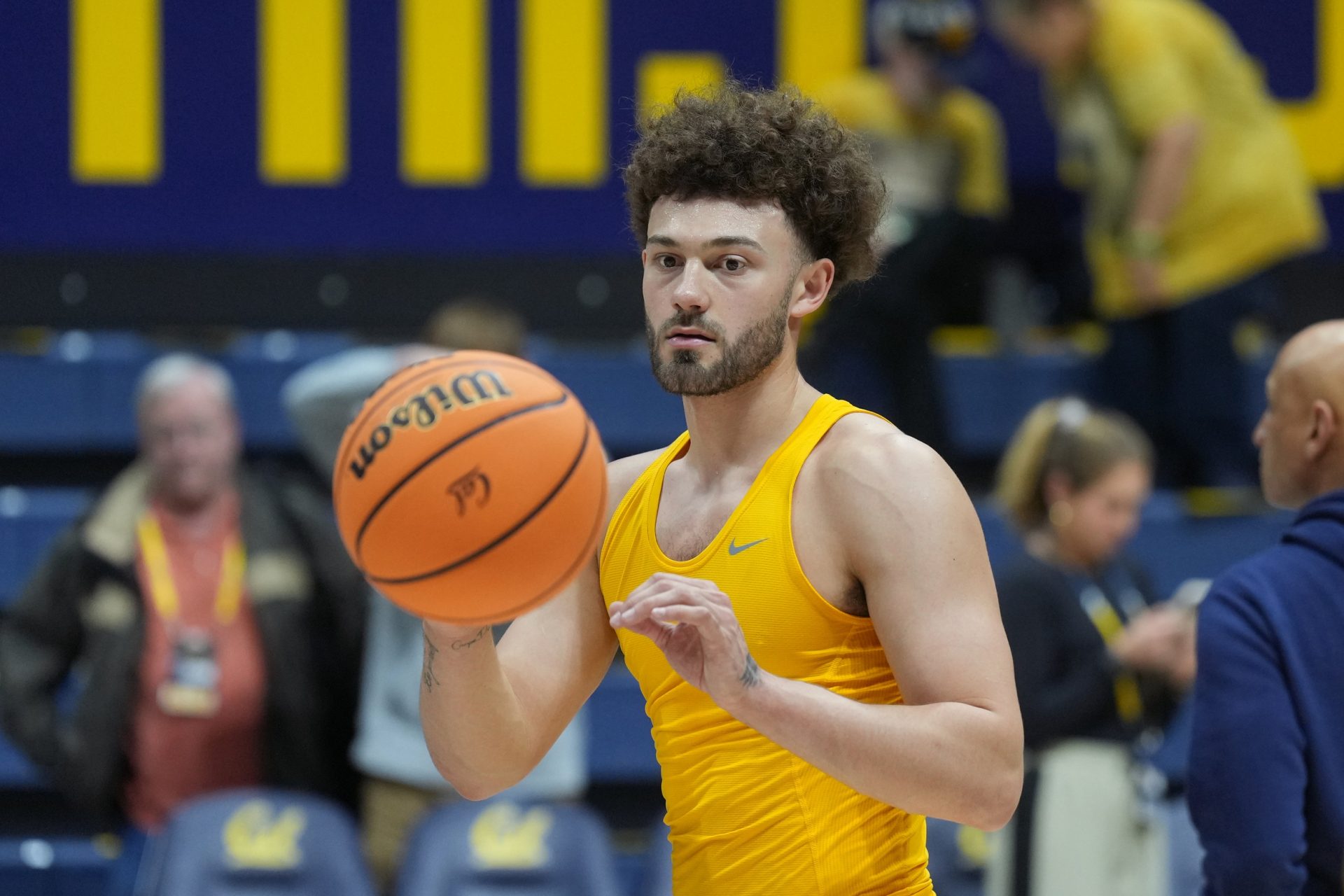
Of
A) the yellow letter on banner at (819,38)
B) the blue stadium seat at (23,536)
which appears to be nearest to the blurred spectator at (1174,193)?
the yellow letter on banner at (819,38)

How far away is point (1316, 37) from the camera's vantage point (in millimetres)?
7676

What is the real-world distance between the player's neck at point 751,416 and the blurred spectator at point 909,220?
346 centimetres

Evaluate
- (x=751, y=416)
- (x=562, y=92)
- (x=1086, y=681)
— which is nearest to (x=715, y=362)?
(x=751, y=416)

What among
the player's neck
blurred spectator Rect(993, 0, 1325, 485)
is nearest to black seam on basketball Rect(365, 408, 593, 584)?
the player's neck

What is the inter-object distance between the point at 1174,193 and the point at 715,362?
4085mm

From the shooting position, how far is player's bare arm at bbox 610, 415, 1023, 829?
90.6 inches

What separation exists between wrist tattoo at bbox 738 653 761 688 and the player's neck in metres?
0.47

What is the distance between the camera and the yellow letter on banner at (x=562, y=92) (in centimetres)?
735

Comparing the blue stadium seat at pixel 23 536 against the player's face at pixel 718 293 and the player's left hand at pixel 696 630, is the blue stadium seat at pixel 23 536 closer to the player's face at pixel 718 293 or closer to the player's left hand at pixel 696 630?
the player's face at pixel 718 293

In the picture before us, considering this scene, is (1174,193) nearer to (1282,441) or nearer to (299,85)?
(1282,441)

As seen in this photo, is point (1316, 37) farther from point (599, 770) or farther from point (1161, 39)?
point (599, 770)

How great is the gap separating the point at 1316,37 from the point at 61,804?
6105 mm

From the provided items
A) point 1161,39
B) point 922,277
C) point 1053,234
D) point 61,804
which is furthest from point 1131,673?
point 61,804

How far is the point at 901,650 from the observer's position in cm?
244
